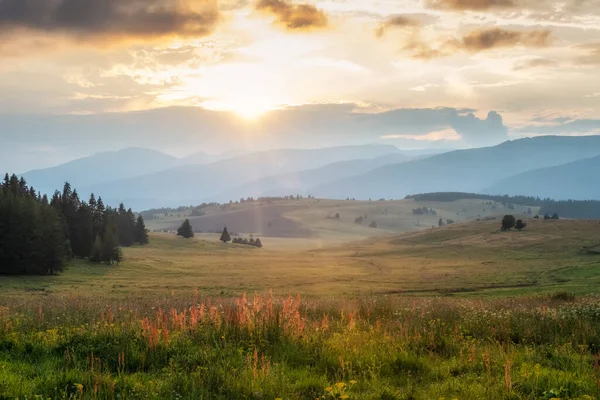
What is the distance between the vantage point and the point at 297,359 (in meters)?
9.22

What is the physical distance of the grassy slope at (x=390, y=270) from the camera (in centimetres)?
5131

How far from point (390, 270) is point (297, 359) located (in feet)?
264

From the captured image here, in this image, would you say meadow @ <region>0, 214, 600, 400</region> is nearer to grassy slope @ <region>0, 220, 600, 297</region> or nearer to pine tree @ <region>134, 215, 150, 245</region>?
grassy slope @ <region>0, 220, 600, 297</region>

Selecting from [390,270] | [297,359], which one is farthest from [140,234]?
[297,359]

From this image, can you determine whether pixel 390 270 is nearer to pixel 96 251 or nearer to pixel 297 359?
pixel 96 251

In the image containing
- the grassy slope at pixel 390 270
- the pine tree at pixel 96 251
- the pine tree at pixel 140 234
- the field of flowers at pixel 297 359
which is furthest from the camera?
the pine tree at pixel 140 234

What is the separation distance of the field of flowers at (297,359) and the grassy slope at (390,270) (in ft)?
95.5

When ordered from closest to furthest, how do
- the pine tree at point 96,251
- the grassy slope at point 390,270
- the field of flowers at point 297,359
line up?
the field of flowers at point 297,359 < the grassy slope at point 390,270 < the pine tree at point 96,251

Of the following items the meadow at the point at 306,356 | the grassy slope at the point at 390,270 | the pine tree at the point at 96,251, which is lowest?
the grassy slope at the point at 390,270

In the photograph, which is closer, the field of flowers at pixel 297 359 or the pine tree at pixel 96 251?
the field of flowers at pixel 297 359

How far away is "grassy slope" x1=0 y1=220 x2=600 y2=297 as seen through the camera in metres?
51.3

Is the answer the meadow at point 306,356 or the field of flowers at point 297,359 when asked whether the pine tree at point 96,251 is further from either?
the field of flowers at point 297,359

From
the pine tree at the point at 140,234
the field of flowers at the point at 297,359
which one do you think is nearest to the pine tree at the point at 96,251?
the pine tree at the point at 140,234

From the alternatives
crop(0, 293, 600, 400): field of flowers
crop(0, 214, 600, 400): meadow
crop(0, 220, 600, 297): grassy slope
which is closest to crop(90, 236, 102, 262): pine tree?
crop(0, 220, 600, 297): grassy slope
